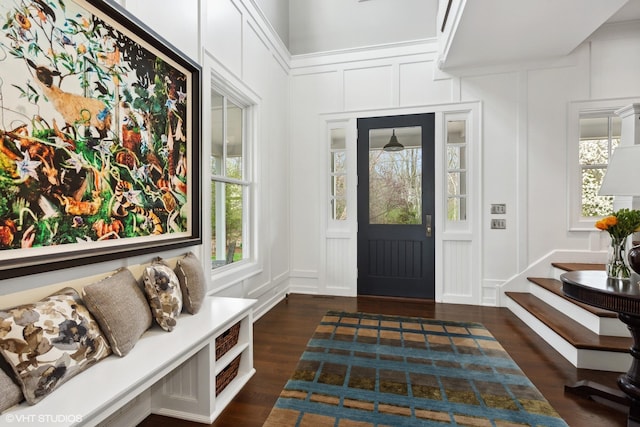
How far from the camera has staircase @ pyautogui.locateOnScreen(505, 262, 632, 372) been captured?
7.18 feet

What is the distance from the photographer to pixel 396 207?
4008 millimetres

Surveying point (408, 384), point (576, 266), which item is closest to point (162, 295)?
point (408, 384)

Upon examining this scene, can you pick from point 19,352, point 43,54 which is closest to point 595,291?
point 19,352

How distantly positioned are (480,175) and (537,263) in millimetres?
1211

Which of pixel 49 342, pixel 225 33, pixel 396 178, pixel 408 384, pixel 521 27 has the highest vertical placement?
pixel 521 27

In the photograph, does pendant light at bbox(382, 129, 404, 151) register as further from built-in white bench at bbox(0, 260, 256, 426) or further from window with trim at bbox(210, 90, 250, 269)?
built-in white bench at bbox(0, 260, 256, 426)

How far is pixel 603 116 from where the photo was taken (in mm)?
3533

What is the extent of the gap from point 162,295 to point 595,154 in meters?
4.59

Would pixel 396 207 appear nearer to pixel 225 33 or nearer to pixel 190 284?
pixel 225 33

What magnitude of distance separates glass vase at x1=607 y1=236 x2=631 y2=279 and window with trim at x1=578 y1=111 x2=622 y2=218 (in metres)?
2.08

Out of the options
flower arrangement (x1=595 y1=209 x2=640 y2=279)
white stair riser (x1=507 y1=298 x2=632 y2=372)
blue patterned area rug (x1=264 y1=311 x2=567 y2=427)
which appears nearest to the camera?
blue patterned area rug (x1=264 y1=311 x2=567 y2=427)

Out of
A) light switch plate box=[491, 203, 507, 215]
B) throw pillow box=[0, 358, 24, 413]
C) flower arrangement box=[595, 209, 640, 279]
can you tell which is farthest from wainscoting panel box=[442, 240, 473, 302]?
throw pillow box=[0, 358, 24, 413]

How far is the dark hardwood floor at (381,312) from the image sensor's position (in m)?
1.72

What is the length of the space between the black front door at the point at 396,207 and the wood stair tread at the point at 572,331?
1105 mm
